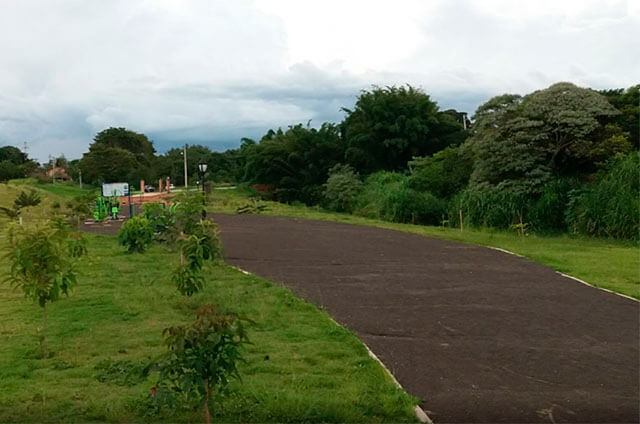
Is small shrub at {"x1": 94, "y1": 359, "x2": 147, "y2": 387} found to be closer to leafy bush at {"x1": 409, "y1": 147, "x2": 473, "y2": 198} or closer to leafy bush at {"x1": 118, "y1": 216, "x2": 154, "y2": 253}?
leafy bush at {"x1": 118, "y1": 216, "x2": 154, "y2": 253}

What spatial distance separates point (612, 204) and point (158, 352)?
14481 mm

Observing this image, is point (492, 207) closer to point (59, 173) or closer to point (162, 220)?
point (162, 220)

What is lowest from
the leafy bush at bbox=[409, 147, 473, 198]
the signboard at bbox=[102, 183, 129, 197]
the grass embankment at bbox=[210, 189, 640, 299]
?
the grass embankment at bbox=[210, 189, 640, 299]

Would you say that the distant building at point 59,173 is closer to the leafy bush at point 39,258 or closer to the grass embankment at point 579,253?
the grass embankment at point 579,253

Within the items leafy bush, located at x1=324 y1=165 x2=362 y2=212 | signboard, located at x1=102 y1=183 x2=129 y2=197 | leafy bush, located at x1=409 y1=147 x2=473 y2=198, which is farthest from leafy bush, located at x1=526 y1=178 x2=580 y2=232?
signboard, located at x1=102 y1=183 x2=129 y2=197

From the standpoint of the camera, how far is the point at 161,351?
6.20m

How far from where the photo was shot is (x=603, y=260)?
13.1 metres

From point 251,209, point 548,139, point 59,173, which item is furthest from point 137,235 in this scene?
point 59,173

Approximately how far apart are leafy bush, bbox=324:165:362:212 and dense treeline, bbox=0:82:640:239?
0.06m

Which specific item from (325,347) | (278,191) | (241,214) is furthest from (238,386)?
(278,191)

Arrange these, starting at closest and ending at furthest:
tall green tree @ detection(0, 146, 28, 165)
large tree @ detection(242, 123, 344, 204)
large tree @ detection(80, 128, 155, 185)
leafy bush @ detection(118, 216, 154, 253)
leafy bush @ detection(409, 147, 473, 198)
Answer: leafy bush @ detection(118, 216, 154, 253)
leafy bush @ detection(409, 147, 473, 198)
large tree @ detection(242, 123, 344, 204)
large tree @ detection(80, 128, 155, 185)
tall green tree @ detection(0, 146, 28, 165)

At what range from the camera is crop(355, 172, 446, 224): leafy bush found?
25.6 meters

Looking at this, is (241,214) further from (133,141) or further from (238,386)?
(133,141)

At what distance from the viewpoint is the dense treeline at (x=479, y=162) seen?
19.1m
